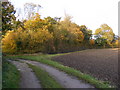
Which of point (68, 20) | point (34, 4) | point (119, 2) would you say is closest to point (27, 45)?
point (34, 4)

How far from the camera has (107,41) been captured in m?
66.1

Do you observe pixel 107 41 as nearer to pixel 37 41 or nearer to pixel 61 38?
pixel 61 38

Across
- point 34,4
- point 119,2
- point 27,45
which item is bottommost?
point 27,45

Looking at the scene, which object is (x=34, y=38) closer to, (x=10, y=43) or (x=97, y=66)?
(x=10, y=43)

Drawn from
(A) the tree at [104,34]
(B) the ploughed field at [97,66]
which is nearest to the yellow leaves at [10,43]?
(B) the ploughed field at [97,66]

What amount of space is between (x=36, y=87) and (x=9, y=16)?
30.4 ft

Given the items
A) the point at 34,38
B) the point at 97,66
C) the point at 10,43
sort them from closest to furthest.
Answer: the point at 97,66, the point at 10,43, the point at 34,38

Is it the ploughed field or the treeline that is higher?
the treeline

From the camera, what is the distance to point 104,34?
65562mm

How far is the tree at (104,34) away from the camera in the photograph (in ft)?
214

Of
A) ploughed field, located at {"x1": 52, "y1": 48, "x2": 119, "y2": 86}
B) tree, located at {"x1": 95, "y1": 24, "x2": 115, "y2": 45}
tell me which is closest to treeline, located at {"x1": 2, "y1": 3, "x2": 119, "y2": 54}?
ploughed field, located at {"x1": 52, "y1": 48, "x2": 119, "y2": 86}

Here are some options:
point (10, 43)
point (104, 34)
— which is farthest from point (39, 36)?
point (104, 34)

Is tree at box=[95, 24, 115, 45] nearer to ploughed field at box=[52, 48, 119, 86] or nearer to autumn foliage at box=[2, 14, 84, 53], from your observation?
autumn foliage at box=[2, 14, 84, 53]

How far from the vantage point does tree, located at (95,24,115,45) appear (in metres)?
65.4
